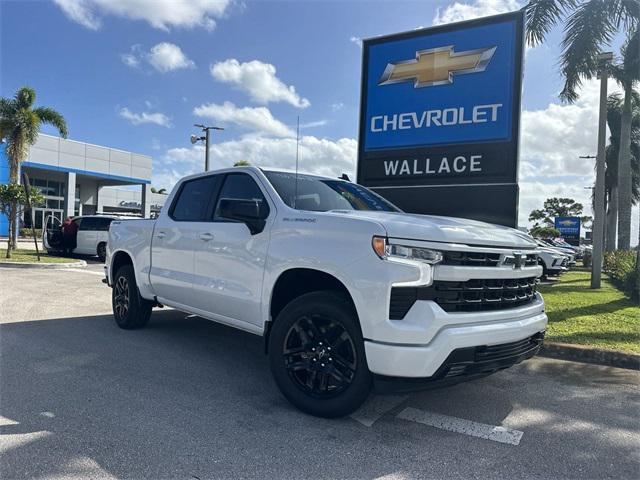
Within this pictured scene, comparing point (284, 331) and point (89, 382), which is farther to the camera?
point (89, 382)

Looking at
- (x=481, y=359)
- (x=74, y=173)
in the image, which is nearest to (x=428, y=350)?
(x=481, y=359)

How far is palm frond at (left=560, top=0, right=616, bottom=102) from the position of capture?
12.3 m

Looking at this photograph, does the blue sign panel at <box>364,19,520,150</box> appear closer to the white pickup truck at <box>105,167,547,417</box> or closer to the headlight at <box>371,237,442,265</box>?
the white pickup truck at <box>105,167,547,417</box>

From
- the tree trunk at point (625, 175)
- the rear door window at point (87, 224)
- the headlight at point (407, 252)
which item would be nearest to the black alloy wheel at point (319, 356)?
the headlight at point (407, 252)

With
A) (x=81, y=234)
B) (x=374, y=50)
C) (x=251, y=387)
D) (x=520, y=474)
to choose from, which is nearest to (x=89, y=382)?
(x=251, y=387)

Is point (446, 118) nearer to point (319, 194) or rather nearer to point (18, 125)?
point (319, 194)

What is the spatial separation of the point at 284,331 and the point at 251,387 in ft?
2.89

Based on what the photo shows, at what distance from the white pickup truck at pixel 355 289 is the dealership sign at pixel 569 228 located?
170 feet

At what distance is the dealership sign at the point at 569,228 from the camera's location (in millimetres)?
50106

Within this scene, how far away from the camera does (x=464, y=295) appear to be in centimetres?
341

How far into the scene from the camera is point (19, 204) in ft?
59.1

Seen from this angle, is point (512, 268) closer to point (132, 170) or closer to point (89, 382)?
point (89, 382)

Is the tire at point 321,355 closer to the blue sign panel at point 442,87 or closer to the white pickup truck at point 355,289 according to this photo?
the white pickup truck at point 355,289

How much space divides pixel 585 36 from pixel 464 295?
12127mm
